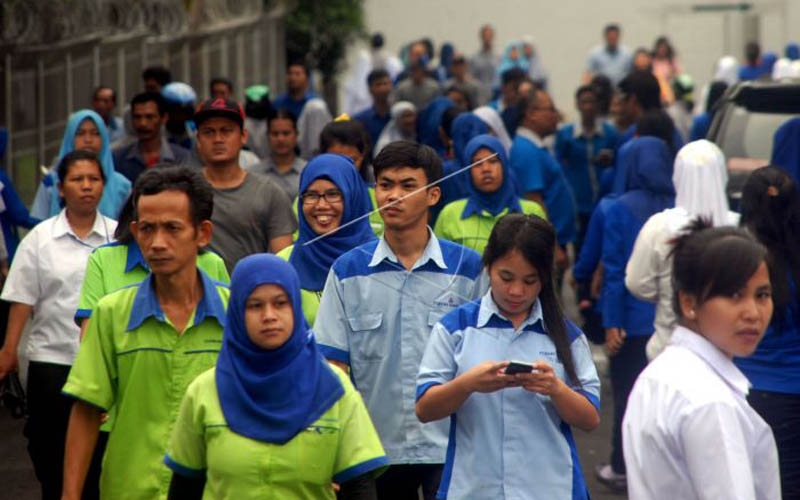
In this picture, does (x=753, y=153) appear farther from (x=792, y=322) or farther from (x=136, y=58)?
(x=136, y=58)

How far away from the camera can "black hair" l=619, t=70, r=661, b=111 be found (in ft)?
38.4

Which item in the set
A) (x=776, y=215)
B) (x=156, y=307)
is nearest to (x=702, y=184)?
(x=776, y=215)

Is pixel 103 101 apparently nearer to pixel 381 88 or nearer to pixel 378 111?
pixel 381 88

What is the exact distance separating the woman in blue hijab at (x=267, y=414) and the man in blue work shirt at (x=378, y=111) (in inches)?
409

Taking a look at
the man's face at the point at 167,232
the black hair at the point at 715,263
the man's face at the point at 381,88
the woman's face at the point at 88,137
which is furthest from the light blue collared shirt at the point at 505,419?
the man's face at the point at 381,88

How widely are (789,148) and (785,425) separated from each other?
358 centimetres

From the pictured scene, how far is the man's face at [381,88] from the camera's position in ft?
47.9

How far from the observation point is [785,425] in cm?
614

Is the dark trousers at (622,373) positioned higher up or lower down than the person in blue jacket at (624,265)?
lower down

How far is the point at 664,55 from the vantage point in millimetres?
27375

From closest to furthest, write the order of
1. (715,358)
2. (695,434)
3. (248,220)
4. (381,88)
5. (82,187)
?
(695,434)
(715,358)
(82,187)
(248,220)
(381,88)

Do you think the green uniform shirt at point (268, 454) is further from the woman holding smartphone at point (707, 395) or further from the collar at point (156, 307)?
the woman holding smartphone at point (707, 395)

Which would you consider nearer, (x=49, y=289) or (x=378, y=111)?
(x=49, y=289)

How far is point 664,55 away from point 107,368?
23.2m
